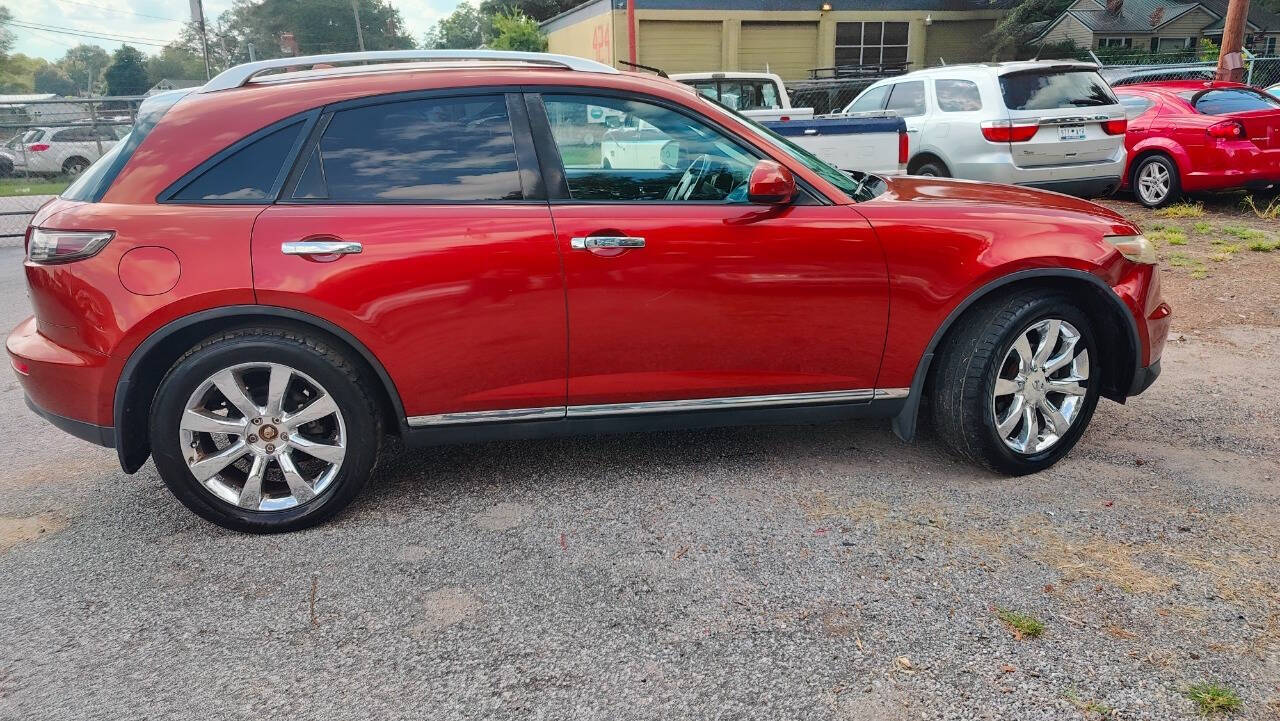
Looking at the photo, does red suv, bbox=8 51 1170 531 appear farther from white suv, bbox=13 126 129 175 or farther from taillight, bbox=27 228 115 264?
white suv, bbox=13 126 129 175

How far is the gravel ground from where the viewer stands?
2.46m

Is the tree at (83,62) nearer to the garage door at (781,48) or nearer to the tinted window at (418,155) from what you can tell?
the garage door at (781,48)

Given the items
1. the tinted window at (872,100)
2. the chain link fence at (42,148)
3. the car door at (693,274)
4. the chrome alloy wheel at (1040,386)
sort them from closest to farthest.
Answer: the car door at (693,274), the chrome alloy wheel at (1040,386), the tinted window at (872,100), the chain link fence at (42,148)

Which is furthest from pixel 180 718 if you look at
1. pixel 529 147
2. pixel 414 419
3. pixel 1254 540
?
pixel 1254 540

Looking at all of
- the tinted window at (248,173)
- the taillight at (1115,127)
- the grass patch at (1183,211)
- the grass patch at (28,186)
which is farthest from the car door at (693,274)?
the grass patch at (28,186)

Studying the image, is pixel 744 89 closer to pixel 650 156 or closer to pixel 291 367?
Result: pixel 650 156

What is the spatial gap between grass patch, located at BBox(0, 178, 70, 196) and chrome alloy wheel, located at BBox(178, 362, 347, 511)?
1534 cm

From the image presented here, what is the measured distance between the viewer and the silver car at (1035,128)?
30.6 ft

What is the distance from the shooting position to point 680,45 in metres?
34.0

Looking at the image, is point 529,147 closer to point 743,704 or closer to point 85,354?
point 85,354

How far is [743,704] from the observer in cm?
239

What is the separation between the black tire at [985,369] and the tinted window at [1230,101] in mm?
8439

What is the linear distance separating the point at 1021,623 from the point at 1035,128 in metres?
7.82

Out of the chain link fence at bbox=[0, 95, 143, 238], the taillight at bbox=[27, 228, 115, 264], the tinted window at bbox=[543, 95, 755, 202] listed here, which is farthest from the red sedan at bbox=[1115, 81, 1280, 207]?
the chain link fence at bbox=[0, 95, 143, 238]
